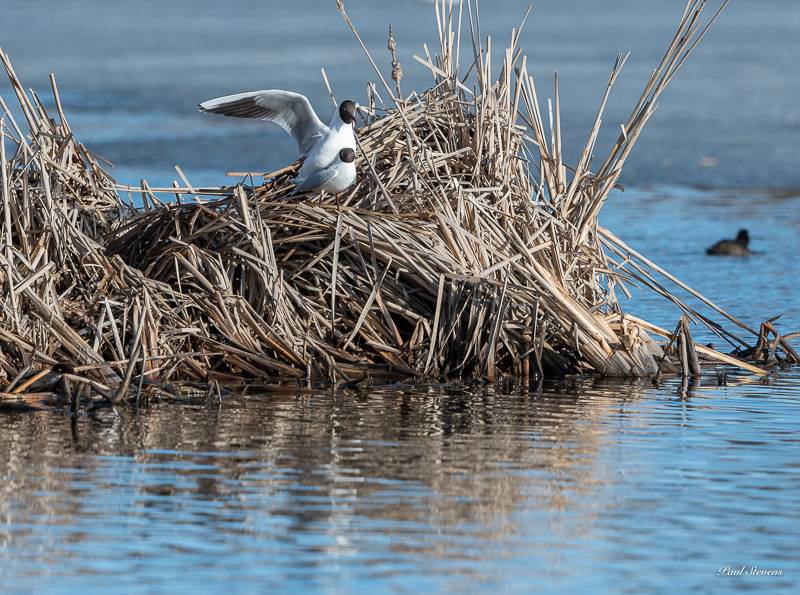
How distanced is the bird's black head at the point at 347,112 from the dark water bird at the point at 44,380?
214 cm

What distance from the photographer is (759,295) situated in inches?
401

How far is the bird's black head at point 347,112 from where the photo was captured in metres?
7.19

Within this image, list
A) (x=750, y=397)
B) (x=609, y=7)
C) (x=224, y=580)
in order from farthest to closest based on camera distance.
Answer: (x=609, y=7), (x=750, y=397), (x=224, y=580)

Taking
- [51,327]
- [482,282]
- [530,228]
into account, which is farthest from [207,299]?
[530,228]

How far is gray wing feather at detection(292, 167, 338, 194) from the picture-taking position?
275 inches

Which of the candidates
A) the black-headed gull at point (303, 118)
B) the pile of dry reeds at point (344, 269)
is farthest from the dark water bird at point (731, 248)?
the black-headed gull at point (303, 118)

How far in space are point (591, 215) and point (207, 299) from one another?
7.50 ft

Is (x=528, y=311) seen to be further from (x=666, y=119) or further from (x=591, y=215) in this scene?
(x=666, y=119)

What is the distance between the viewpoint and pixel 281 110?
302 inches

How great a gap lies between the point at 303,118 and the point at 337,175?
83 cm

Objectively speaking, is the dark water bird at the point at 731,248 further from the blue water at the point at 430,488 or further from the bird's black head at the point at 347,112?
the bird's black head at the point at 347,112
